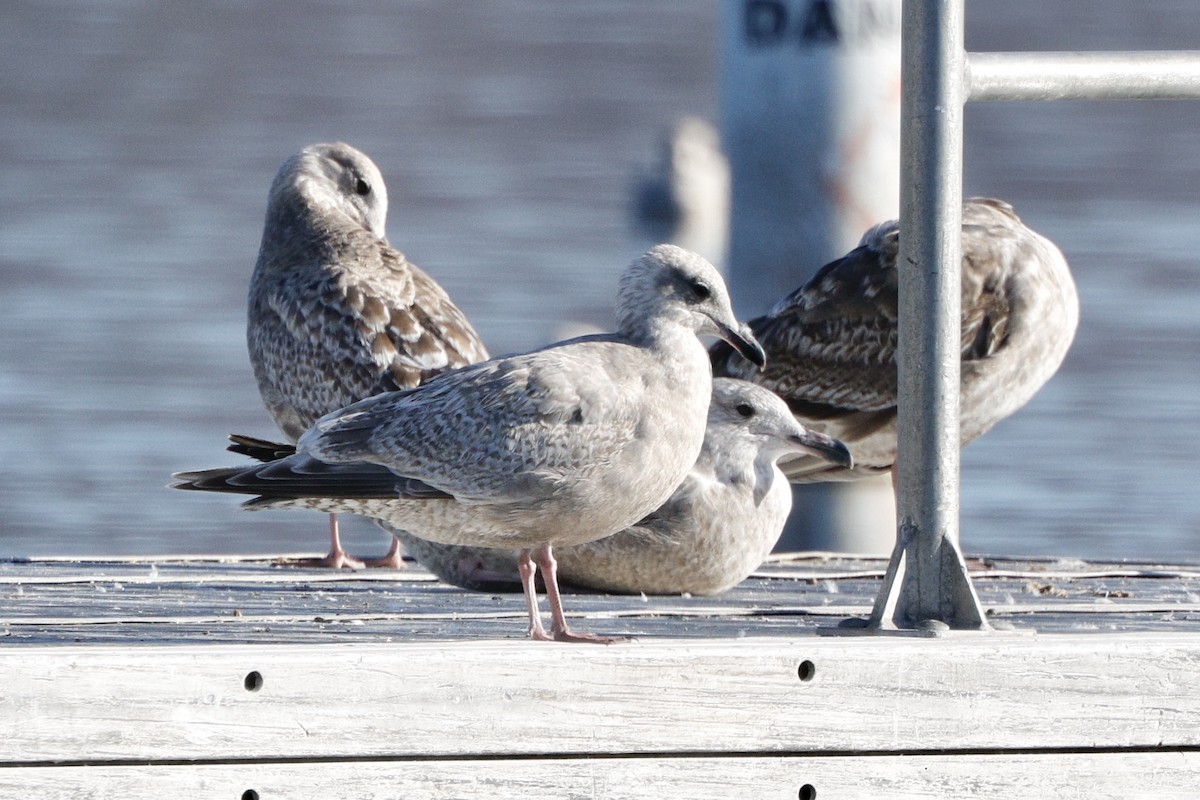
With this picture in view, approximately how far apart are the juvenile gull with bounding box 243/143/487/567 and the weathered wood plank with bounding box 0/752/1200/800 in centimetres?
236

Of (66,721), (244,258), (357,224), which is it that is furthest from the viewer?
(244,258)

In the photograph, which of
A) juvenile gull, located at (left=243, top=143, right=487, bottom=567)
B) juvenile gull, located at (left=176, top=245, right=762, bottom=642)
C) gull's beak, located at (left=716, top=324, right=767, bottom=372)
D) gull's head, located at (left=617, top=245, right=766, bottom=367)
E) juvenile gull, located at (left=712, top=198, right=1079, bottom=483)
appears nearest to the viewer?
juvenile gull, located at (left=176, top=245, right=762, bottom=642)

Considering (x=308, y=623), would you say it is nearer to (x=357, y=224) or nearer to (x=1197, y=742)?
(x=1197, y=742)

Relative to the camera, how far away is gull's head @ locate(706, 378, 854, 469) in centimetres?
530

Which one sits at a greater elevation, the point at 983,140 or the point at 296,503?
the point at 296,503

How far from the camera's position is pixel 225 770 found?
3477mm

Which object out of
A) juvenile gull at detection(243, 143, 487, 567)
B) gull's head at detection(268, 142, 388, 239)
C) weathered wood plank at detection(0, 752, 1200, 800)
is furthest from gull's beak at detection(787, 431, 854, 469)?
gull's head at detection(268, 142, 388, 239)

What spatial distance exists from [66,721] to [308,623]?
1.20 meters

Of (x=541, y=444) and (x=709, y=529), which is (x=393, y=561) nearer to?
(x=709, y=529)

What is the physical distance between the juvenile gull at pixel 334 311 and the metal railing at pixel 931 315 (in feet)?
6.86

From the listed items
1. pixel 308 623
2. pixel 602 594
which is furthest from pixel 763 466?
pixel 308 623

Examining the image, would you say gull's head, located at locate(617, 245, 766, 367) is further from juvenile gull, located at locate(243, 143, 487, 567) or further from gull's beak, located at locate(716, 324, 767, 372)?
juvenile gull, located at locate(243, 143, 487, 567)

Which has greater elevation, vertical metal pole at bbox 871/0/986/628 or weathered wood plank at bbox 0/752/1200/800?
vertical metal pole at bbox 871/0/986/628

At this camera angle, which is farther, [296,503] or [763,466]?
[763,466]
